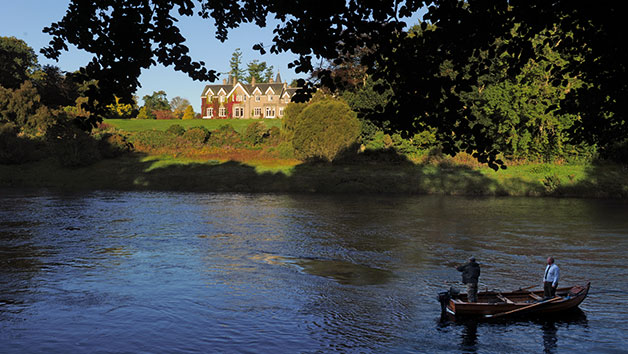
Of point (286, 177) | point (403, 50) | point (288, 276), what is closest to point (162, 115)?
point (286, 177)

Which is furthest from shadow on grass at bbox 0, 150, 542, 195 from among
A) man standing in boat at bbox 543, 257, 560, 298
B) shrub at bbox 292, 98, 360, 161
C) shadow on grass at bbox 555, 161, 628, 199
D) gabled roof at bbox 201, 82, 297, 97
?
gabled roof at bbox 201, 82, 297, 97

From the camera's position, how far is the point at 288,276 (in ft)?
84.0

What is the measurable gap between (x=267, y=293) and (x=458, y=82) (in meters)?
14.2

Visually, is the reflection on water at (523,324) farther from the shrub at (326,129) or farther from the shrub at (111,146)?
the shrub at (111,146)

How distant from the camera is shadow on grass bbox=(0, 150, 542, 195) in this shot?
211ft

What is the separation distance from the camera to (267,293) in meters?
22.7

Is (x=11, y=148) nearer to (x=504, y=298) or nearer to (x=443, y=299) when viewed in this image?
(x=443, y=299)

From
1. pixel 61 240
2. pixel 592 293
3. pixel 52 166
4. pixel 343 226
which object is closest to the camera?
pixel 592 293

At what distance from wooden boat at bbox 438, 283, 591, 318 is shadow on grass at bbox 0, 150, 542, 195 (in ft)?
143

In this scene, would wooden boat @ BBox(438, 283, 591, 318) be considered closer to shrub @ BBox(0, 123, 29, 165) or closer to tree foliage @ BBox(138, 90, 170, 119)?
shrub @ BBox(0, 123, 29, 165)

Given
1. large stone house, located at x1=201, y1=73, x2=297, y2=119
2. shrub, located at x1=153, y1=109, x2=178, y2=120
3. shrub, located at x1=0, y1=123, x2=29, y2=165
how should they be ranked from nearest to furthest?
shrub, located at x1=0, y1=123, x2=29, y2=165 → large stone house, located at x1=201, y1=73, x2=297, y2=119 → shrub, located at x1=153, y1=109, x2=178, y2=120

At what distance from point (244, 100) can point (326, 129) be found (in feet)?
226

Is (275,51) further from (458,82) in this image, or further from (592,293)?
(592,293)

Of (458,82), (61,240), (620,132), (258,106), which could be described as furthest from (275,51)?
(258,106)
